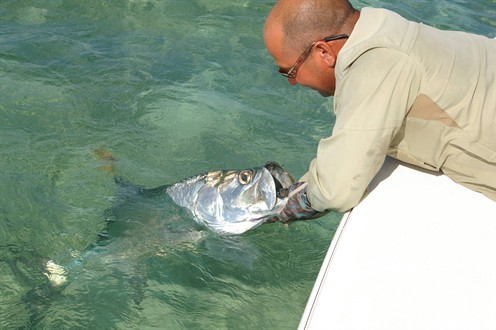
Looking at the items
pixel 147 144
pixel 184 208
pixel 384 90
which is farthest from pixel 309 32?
pixel 147 144

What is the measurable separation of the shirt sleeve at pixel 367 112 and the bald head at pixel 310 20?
216 millimetres

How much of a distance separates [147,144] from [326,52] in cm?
245

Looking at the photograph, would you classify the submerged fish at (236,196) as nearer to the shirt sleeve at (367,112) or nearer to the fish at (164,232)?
the fish at (164,232)

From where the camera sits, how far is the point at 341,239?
8.46 feet

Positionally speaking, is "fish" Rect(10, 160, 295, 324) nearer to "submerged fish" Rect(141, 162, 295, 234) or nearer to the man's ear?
"submerged fish" Rect(141, 162, 295, 234)

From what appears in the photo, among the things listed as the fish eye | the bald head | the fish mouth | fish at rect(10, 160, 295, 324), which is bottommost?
fish at rect(10, 160, 295, 324)

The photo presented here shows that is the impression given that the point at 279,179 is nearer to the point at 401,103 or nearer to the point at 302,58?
the point at 302,58

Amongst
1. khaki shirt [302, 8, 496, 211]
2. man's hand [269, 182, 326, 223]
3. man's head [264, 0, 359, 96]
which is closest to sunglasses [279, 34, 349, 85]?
man's head [264, 0, 359, 96]

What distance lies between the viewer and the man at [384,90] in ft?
7.84

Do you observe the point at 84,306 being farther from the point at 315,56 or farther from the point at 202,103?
the point at 202,103

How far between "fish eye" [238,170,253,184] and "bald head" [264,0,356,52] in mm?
845

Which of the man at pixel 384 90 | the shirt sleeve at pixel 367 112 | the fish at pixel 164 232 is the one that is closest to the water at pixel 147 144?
the fish at pixel 164 232

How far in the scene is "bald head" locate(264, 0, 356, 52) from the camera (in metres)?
2.56

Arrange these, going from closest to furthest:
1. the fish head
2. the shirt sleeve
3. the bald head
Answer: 1. the shirt sleeve
2. the bald head
3. the fish head
